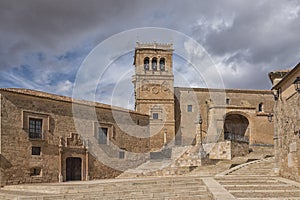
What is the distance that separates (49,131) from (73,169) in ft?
10.3

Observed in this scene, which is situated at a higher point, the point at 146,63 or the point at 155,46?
the point at 155,46

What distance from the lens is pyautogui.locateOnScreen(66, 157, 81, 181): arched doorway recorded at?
22906 mm

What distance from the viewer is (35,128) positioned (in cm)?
2127

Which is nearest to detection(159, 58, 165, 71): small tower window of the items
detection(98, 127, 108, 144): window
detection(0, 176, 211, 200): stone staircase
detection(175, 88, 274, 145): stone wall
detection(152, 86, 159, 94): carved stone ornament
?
detection(152, 86, 159, 94): carved stone ornament

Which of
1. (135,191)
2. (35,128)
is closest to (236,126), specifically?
(35,128)

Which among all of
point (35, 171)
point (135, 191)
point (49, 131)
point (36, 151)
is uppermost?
point (49, 131)

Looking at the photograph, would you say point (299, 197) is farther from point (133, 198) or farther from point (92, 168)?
point (92, 168)

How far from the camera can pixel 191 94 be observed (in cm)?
3731

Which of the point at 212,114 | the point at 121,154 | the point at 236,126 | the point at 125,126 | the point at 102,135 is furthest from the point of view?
the point at 236,126

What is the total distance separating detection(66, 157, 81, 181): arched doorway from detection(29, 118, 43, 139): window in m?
2.73

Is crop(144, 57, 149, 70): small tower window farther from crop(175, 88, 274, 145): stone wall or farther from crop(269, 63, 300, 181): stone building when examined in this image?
crop(269, 63, 300, 181): stone building

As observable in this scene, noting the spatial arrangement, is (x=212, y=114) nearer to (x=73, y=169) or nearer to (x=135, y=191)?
(x=73, y=169)

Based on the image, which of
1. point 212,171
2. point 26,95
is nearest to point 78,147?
point 26,95

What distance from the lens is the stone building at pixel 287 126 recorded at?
47.6 feet
